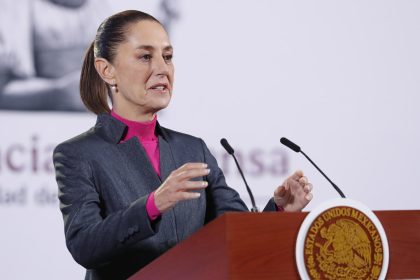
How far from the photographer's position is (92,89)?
87.8 inches

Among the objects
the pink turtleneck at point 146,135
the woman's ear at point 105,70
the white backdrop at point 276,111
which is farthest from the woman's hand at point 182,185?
the white backdrop at point 276,111

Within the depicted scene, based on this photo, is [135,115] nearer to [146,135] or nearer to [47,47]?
[146,135]

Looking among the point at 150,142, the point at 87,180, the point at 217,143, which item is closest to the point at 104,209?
the point at 87,180

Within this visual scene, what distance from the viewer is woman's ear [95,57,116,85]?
7.10 feet

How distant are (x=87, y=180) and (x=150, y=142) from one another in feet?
0.77

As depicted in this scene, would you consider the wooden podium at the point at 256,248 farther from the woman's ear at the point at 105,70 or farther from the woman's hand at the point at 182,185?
the woman's ear at the point at 105,70

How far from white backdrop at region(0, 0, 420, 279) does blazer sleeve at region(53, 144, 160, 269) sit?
86 centimetres

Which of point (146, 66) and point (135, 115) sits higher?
point (146, 66)

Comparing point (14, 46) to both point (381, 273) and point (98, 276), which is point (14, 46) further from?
point (381, 273)

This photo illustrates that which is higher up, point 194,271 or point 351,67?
point 351,67

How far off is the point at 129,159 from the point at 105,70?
260 mm

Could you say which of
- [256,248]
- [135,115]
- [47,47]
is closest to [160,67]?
[135,115]

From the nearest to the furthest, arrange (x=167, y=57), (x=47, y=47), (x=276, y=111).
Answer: (x=167, y=57) → (x=47, y=47) → (x=276, y=111)

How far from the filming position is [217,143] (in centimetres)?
299
